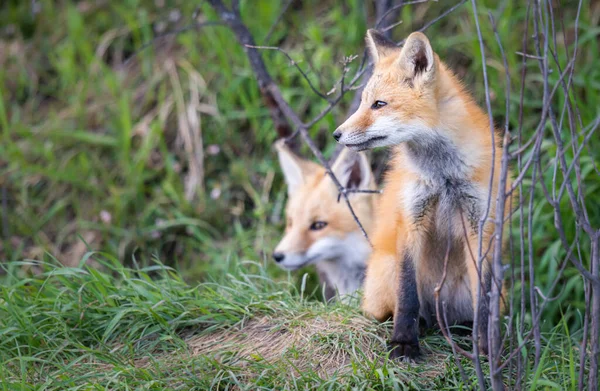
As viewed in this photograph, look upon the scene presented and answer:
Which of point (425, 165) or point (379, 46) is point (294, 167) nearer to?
point (379, 46)

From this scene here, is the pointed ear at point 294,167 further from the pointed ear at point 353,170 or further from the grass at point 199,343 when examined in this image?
the grass at point 199,343

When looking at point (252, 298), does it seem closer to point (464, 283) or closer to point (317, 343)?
point (317, 343)

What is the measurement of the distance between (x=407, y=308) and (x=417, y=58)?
105 centimetres

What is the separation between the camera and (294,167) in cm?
500

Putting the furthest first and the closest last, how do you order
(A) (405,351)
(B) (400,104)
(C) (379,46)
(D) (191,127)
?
(D) (191,127) → (C) (379,46) → (A) (405,351) → (B) (400,104)

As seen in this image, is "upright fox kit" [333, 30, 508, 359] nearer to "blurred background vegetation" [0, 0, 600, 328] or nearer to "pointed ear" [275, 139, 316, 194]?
"pointed ear" [275, 139, 316, 194]

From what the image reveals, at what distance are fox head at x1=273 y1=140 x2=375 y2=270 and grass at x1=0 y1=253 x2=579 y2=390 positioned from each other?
979mm

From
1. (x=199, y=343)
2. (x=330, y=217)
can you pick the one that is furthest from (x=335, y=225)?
(x=199, y=343)

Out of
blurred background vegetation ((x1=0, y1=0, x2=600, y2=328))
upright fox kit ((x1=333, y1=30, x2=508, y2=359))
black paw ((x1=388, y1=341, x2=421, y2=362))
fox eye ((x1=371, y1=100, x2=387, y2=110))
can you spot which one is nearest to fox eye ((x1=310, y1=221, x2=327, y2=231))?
blurred background vegetation ((x1=0, y1=0, x2=600, y2=328))

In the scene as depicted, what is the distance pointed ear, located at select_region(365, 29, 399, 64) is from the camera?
3.15m

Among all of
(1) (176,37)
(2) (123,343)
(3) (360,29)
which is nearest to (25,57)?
(1) (176,37)

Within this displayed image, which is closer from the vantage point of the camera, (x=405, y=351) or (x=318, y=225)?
(x=405, y=351)

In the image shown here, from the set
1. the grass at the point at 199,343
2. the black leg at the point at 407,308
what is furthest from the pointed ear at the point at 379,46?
the grass at the point at 199,343

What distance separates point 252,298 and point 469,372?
1117 mm
